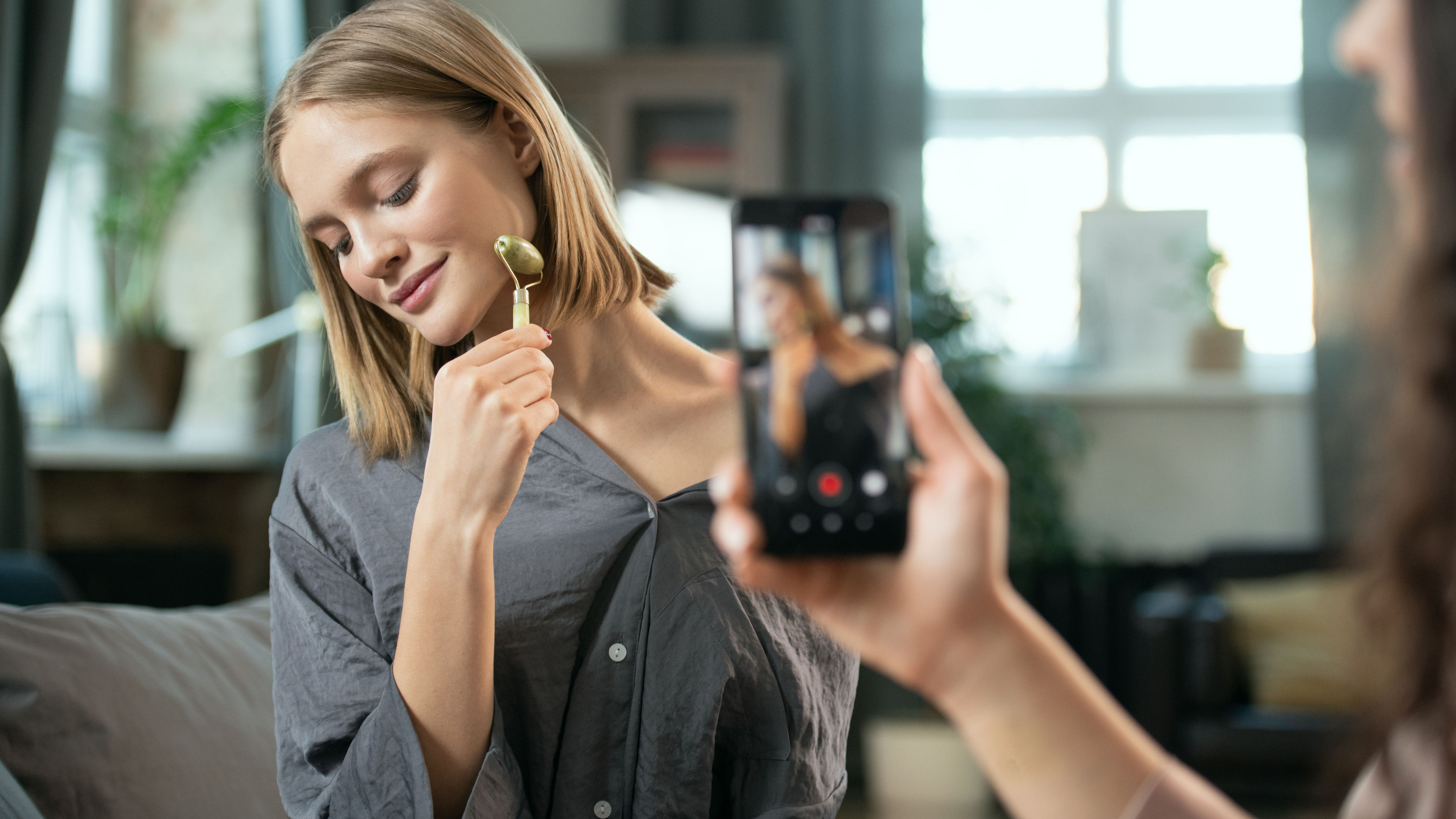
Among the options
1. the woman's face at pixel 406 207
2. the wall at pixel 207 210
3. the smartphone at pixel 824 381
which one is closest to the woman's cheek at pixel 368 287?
the woman's face at pixel 406 207

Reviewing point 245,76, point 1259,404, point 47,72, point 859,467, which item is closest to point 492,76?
point 859,467

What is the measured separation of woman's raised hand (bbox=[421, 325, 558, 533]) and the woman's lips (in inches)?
3.7

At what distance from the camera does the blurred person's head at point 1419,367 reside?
436 mm

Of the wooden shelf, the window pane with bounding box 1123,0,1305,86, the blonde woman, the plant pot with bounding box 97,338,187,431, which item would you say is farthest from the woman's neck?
the window pane with bounding box 1123,0,1305,86

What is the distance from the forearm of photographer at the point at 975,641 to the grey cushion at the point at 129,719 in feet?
2.40

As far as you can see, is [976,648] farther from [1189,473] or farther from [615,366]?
[1189,473]

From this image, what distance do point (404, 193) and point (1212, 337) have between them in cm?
354

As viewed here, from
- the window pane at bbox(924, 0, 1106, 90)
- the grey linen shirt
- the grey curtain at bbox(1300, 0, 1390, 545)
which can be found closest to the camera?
the grey linen shirt

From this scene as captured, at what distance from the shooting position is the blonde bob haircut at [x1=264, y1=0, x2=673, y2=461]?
0.84 meters

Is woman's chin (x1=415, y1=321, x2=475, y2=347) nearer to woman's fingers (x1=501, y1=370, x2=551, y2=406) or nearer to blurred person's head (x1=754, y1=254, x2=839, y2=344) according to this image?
woman's fingers (x1=501, y1=370, x2=551, y2=406)

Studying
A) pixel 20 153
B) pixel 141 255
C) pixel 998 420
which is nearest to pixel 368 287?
pixel 20 153

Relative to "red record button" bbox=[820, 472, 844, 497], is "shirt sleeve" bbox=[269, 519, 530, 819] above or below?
below

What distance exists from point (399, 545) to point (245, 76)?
9.04ft

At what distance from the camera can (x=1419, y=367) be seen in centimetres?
46
